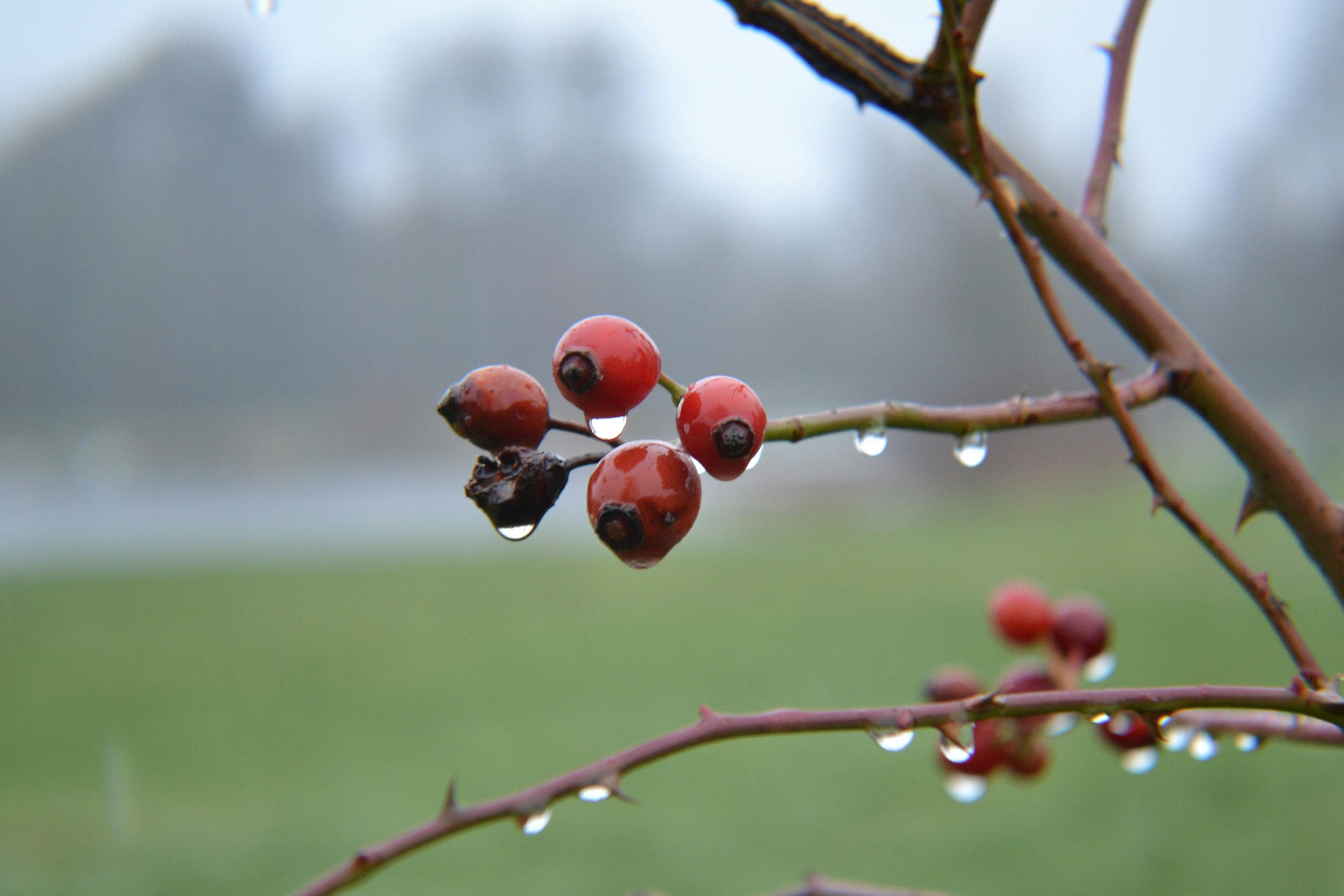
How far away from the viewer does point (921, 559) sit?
10.7 metres

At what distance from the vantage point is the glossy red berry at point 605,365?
46cm

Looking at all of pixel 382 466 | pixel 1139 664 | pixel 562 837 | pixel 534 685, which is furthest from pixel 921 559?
pixel 382 466

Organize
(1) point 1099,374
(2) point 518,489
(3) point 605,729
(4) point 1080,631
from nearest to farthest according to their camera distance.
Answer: (2) point 518,489, (1) point 1099,374, (4) point 1080,631, (3) point 605,729

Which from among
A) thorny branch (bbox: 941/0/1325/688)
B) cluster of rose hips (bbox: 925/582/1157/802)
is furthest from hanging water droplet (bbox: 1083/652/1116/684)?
thorny branch (bbox: 941/0/1325/688)

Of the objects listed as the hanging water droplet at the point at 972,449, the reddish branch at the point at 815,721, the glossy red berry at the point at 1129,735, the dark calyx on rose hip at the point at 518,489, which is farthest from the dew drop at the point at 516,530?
the glossy red berry at the point at 1129,735

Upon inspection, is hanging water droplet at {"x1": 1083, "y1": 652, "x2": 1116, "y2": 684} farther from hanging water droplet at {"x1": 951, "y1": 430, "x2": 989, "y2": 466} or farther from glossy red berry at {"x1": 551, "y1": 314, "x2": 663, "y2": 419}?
glossy red berry at {"x1": 551, "y1": 314, "x2": 663, "y2": 419}

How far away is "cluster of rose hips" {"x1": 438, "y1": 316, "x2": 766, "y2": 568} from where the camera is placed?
1.42ft

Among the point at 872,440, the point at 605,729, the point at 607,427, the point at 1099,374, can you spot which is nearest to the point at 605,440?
the point at 607,427

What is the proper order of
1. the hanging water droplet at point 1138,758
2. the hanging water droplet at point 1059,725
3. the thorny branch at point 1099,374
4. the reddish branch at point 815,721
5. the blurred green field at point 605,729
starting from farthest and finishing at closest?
the blurred green field at point 605,729, the hanging water droplet at point 1138,758, the hanging water droplet at point 1059,725, the thorny branch at point 1099,374, the reddish branch at point 815,721

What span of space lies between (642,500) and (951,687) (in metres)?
0.47

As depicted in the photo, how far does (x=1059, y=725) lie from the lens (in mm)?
740

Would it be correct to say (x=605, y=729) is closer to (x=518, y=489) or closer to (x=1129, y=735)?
(x=1129, y=735)

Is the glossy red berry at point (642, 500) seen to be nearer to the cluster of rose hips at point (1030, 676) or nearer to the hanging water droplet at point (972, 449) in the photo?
the hanging water droplet at point (972, 449)

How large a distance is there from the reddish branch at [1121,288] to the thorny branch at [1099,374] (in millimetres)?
22
